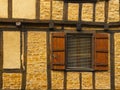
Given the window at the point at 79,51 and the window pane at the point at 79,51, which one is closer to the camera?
the window at the point at 79,51

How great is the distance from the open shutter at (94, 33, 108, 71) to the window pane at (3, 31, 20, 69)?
2.39 meters

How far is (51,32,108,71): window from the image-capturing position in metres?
10.2

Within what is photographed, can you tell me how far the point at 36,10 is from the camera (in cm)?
1023

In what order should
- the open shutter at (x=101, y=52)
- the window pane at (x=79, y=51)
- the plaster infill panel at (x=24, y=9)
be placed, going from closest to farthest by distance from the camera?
the plaster infill panel at (x=24, y=9) → the open shutter at (x=101, y=52) → the window pane at (x=79, y=51)

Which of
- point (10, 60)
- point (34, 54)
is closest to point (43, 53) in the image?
point (34, 54)

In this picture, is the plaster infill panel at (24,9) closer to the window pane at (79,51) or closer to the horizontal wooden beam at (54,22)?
the horizontal wooden beam at (54,22)

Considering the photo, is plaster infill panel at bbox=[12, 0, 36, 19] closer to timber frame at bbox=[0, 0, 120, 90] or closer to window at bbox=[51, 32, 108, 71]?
timber frame at bbox=[0, 0, 120, 90]

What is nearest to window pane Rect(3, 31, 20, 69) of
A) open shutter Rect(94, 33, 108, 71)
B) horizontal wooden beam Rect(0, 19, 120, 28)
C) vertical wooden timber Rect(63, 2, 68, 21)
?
horizontal wooden beam Rect(0, 19, 120, 28)

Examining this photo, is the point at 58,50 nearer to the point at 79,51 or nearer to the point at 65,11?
the point at 79,51

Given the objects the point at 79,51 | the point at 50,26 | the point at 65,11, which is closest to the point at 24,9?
the point at 50,26

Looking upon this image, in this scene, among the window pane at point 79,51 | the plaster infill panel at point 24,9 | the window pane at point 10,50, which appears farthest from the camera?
the window pane at point 79,51

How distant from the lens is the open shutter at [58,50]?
33.3 feet

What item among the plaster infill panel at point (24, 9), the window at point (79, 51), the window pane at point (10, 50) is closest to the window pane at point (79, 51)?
the window at point (79, 51)

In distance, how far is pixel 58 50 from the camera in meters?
10.2
